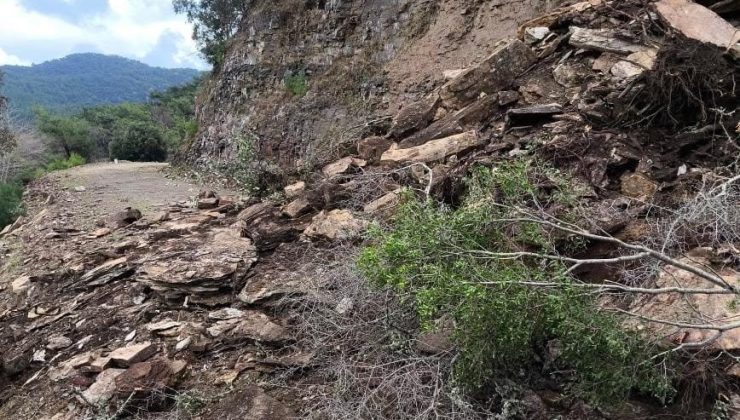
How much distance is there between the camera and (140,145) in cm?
2328

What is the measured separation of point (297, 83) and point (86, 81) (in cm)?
14023

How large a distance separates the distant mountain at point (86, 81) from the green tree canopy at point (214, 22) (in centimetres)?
5602

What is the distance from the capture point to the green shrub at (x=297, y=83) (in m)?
11.6

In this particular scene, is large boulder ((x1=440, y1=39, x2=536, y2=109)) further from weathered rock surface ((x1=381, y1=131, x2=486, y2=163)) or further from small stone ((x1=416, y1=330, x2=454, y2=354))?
small stone ((x1=416, y1=330, x2=454, y2=354))

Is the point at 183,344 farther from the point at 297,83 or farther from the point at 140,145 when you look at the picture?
the point at 140,145

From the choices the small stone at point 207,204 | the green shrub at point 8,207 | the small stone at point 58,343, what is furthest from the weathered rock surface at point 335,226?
the green shrub at point 8,207

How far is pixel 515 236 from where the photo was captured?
271 centimetres

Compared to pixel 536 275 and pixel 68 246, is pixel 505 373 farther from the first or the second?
pixel 68 246

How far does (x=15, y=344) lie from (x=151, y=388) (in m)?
1.94

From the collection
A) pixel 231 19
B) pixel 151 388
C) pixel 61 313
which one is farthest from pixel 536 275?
pixel 231 19

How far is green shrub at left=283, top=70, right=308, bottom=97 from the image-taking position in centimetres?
1159

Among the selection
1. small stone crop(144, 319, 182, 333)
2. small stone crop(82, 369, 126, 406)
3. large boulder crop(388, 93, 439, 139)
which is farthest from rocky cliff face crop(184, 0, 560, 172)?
small stone crop(82, 369, 126, 406)

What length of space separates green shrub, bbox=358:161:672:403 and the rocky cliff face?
4245 mm

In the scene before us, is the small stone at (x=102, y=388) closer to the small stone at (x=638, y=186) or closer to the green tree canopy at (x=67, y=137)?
the small stone at (x=638, y=186)
